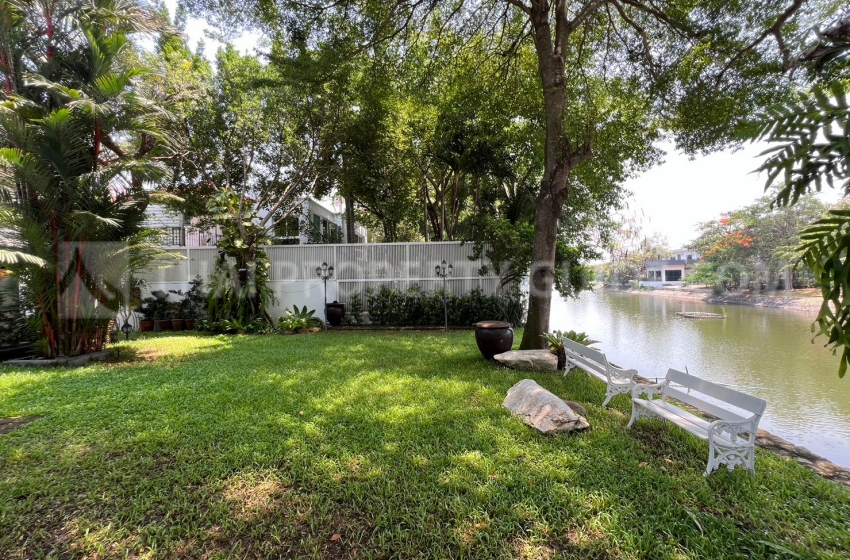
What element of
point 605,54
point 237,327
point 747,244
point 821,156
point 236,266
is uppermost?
point 605,54

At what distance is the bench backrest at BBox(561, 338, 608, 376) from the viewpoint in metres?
4.39

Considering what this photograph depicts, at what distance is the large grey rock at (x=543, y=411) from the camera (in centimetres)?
346

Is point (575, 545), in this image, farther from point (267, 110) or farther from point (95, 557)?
point (267, 110)

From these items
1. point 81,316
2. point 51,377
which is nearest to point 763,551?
point 51,377

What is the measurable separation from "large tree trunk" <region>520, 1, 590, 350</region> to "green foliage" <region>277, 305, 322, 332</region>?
6.05 meters

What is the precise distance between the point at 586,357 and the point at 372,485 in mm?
3633

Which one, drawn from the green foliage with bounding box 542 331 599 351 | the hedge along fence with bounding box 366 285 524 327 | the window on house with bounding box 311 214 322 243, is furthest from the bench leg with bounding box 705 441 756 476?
the window on house with bounding box 311 214 322 243

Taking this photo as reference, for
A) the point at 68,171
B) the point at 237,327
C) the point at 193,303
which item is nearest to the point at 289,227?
the point at 193,303

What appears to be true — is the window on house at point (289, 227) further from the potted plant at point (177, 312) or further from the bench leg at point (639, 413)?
the bench leg at point (639, 413)

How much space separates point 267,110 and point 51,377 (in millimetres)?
7557

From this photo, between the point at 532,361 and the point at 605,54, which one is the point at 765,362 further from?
the point at 605,54

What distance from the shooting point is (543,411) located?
3.61 m

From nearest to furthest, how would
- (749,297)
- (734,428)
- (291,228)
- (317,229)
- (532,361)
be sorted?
(734,428)
(532,361)
(291,228)
(317,229)
(749,297)

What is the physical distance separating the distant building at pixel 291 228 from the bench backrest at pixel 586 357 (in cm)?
960
